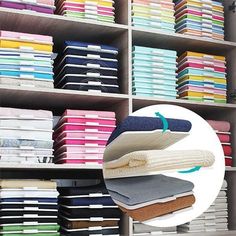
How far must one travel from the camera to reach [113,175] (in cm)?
149

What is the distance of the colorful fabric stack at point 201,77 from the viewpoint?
2508 mm

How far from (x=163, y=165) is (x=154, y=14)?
4.74ft

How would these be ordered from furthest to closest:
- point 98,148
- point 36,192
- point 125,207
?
1. point 98,148
2. point 36,192
3. point 125,207

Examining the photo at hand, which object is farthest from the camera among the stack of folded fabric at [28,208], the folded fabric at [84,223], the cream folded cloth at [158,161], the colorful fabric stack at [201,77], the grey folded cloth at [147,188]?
Result: the colorful fabric stack at [201,77]

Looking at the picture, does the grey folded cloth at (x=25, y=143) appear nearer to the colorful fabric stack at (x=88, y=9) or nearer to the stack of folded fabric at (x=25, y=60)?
the stack of folded fabric at (x=25, y=60)

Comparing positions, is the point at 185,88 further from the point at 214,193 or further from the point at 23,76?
the point at 214,193

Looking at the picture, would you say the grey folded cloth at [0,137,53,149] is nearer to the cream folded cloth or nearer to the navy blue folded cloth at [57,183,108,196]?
the navy blue folded cloth at [57,183,108,196]

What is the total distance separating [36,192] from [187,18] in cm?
132

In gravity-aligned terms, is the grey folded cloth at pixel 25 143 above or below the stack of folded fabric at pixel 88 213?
above

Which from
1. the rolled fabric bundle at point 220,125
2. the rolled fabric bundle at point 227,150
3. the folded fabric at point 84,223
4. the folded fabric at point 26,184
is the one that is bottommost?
the folded fabric at point 84,223

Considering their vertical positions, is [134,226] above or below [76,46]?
below

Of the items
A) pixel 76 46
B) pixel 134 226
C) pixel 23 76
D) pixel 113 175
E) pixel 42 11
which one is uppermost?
pixel 42 11

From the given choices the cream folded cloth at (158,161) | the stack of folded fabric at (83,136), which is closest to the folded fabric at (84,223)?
the stack of folded fabric at (83,136)

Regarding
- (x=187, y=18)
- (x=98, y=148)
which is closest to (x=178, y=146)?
(x=98, y=148)
